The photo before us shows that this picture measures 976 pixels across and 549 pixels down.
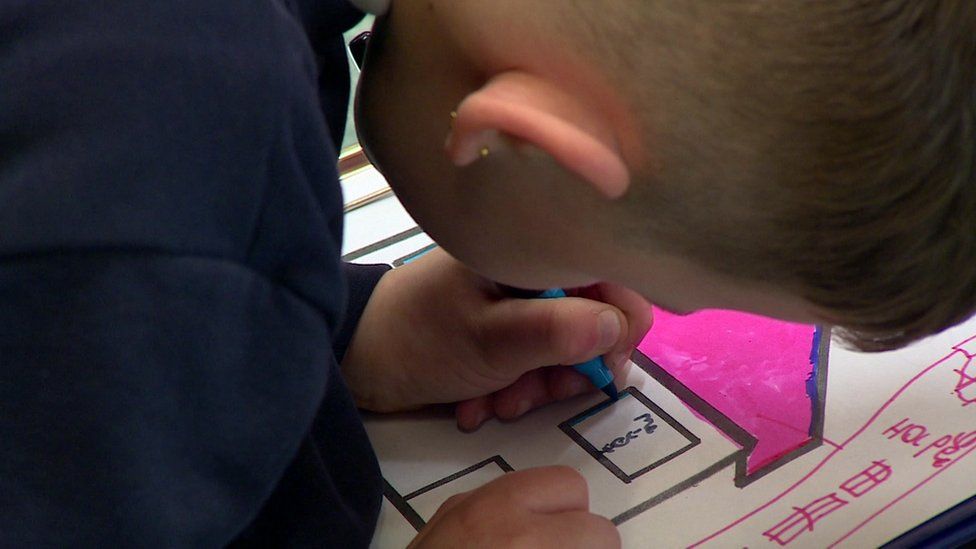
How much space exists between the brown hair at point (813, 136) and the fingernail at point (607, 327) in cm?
16

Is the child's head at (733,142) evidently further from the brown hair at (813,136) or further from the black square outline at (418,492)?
the black square outline at (418,492)

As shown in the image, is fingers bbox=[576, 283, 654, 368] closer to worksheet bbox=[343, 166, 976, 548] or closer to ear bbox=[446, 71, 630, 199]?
worksheet bbox=[343, 166, 976, 548]

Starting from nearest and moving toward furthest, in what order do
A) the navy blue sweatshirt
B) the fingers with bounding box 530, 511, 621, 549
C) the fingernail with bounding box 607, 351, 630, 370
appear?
the navy blue sweatshirt → the fingers with bounding box 530, 511, 621, 549 → the fingernail with bounding box 607, 351, 630, 370

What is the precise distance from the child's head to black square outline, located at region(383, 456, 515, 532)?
Answer: 0.15 meters

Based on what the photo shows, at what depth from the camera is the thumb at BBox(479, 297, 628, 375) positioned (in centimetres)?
51

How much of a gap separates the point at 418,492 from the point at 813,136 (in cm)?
28

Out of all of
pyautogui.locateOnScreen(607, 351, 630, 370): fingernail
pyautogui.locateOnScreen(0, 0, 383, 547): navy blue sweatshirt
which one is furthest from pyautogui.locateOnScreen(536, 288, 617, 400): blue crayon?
pyautogui.locateOnScreen(0, 0, 383, 547): navy blue sweatshirt

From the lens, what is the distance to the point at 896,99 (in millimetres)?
292

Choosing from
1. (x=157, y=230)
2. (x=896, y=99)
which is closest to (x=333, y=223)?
(x=157, y=230)

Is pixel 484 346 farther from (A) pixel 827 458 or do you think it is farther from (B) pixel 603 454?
(A) pixel 827 458

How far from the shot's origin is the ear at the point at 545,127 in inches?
12.6

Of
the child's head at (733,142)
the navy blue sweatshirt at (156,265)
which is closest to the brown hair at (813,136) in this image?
the child's head at (733,142)

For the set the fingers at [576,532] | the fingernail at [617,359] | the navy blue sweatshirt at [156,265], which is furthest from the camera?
the fingernail at [617,359]

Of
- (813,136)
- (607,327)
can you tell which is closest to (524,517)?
(607,327)
